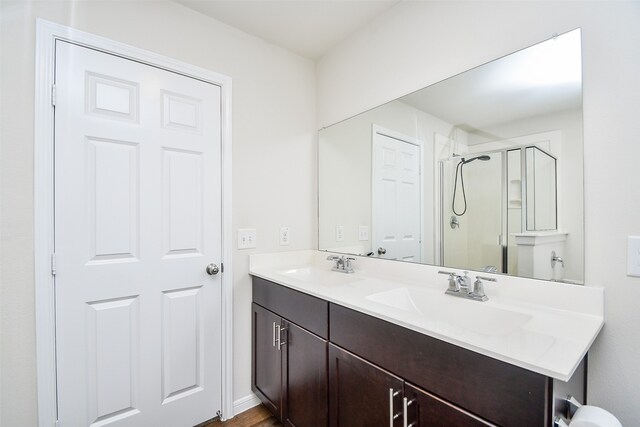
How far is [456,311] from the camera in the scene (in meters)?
1.17

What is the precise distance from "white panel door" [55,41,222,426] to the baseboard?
10cm

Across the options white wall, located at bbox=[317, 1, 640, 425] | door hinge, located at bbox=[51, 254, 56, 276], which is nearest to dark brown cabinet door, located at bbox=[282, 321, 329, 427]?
white wall, located at bbox=[317, 1, 640, 425]

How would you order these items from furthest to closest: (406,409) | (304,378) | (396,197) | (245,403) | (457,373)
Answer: (245,403)
(396,197)
(304,378)
(406,409)
(457,373)

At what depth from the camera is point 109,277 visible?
142 centimetres

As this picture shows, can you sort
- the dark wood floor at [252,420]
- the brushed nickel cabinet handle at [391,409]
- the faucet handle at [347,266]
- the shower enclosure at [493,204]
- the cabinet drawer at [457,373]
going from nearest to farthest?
the cabinet drawer at [457,373] → the brushed nickel cabinet handle at [391,409] → the shower enclosure at [493,204] → the dark wood floor at [252,420] → the faucet handle at [347,266]

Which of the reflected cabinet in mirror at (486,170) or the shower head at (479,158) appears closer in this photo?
the reflected cabinet in mirror at (486,170)

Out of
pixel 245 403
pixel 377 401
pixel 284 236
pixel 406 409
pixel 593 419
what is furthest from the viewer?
pixel 284 236

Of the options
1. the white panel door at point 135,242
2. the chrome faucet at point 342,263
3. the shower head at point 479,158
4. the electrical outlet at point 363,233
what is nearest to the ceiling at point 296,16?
the white panel door at point 135,242

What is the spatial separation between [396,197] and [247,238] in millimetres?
964

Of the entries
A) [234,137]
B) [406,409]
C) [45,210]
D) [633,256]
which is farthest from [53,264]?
[633,256]

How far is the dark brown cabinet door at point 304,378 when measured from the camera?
1.28 m

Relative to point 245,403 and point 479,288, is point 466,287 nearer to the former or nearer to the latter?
point 479,288

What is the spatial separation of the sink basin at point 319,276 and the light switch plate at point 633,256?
3.51 ft

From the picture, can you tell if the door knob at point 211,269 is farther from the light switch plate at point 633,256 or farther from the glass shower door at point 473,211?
the light switch plate at point 633,256
